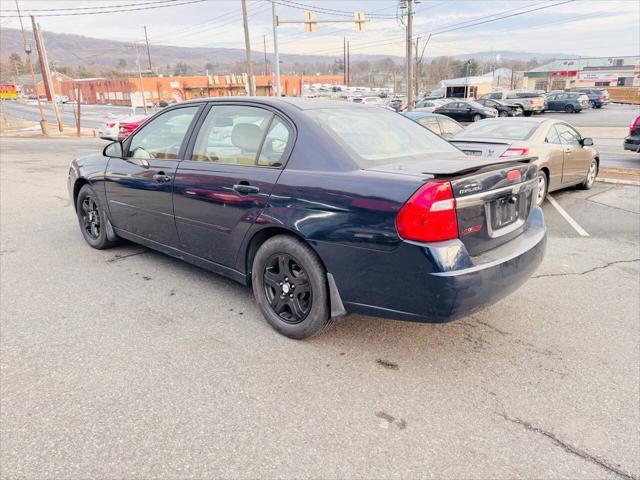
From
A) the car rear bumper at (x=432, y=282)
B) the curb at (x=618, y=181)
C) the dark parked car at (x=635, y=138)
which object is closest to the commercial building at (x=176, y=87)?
the dark parked car at (x=635, y=138)

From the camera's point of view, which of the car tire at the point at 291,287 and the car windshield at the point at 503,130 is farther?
the car windshield at the point at 503,130

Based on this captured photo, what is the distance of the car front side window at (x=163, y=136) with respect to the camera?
4043 millimetres

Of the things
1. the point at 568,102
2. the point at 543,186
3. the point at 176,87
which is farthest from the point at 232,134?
the point at 176,87

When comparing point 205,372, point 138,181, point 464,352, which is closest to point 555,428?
point 464,352

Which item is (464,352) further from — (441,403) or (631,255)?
(631,255)

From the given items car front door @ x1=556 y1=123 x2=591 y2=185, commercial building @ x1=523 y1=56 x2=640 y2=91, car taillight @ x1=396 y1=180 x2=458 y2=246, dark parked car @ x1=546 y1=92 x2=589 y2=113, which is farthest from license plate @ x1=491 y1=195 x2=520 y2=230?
commercial building @ x1=523 y1=56 x2=640 y2=91

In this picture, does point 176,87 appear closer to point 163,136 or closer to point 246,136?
point 163,136

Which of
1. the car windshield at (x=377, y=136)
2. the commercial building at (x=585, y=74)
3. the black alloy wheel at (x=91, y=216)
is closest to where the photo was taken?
the car windshield at (x=377, y=136)

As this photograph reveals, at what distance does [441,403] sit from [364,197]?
4.04ft

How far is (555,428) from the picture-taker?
240cm

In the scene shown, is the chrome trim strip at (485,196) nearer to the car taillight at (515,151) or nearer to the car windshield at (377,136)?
the car windshield at (377,136)

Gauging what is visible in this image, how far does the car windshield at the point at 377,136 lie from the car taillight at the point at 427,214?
1.68 ft

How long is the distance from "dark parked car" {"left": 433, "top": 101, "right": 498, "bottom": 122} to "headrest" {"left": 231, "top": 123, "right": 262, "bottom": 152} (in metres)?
28.0

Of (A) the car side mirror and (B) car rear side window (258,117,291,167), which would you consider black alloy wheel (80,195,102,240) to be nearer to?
(A) the car side mirror
